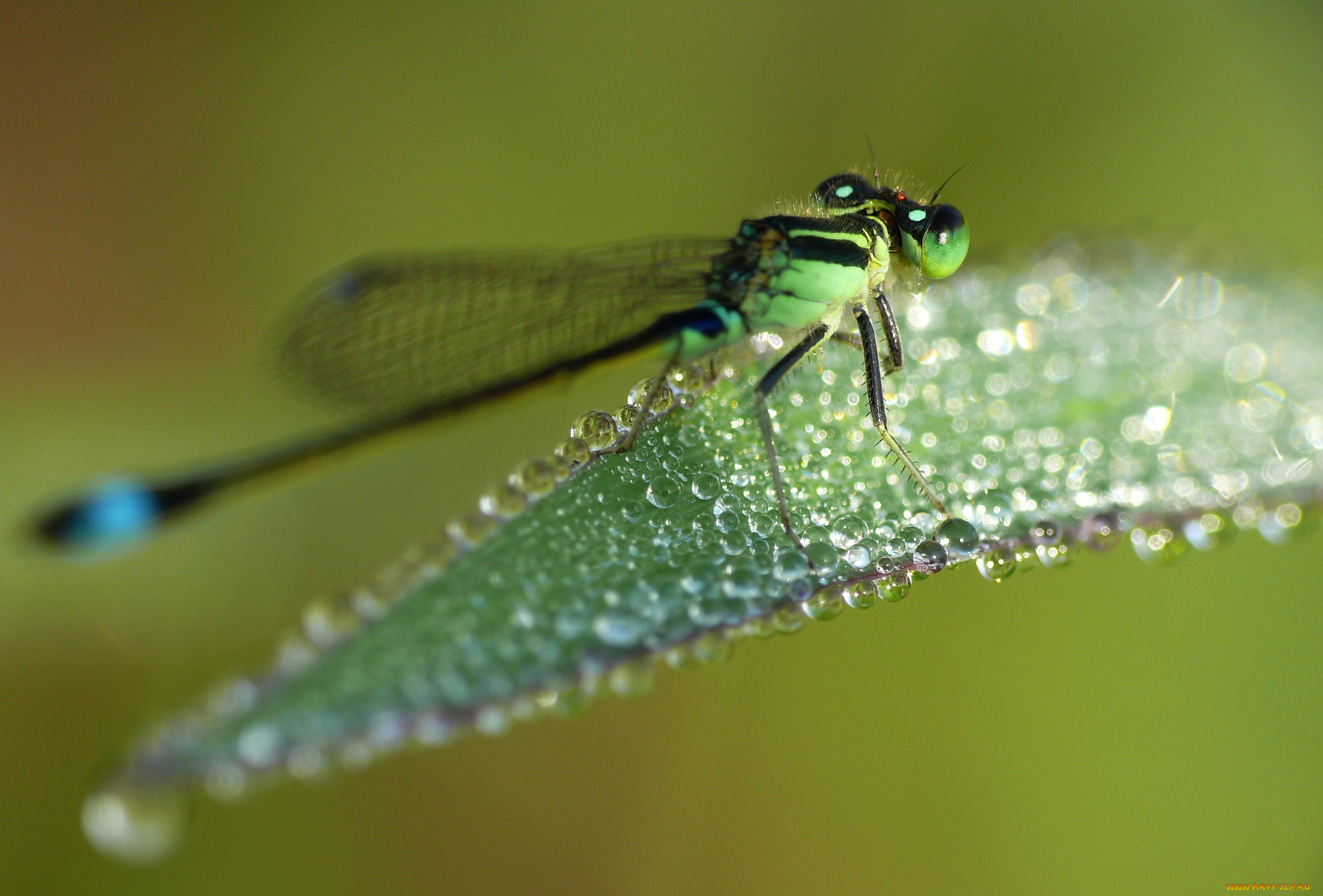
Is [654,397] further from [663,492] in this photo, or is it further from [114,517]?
[114,517]

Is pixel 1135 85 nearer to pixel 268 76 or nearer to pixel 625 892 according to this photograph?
pixel 625 892

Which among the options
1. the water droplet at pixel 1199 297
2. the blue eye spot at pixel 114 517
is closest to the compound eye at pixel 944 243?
the water droplet at pixel 1199 297

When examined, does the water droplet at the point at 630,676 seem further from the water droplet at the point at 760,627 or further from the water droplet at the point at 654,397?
the water droplet at the point at 654,397

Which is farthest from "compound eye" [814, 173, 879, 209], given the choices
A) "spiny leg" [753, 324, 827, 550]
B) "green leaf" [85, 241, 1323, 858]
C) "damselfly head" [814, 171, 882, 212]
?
"spiny leg" [753, 324, 827, 550]

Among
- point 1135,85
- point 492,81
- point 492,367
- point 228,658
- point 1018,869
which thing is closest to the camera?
point 1018,869

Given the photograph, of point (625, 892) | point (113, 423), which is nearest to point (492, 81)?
point (113, 423)

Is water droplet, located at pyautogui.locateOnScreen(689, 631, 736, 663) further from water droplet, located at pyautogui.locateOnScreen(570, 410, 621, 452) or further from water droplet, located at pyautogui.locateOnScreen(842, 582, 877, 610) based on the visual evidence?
water droplet, located at pyautogui.locateOnScreen(570, 410, 621, 452)
